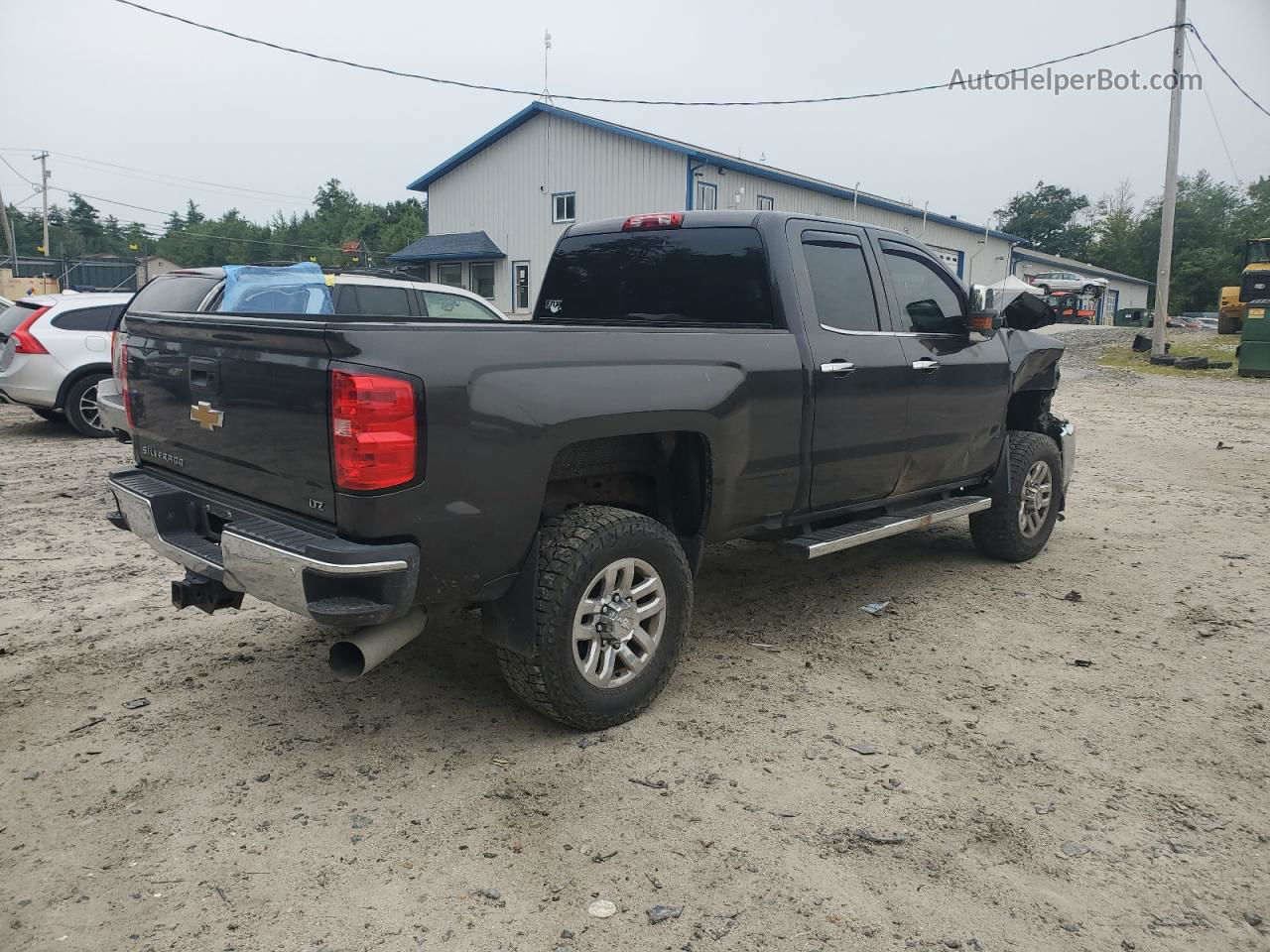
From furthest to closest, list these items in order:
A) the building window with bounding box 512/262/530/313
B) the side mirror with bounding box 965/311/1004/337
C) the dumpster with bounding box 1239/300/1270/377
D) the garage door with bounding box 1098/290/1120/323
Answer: the garage door with bounding box 1098/290/1120/323
the building window with bounding box 512/262/530/313
the dumpster with bounding box 1239/300/1270/377
the side mirror with bounding box 965/311/1004/337

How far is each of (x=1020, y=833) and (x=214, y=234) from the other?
102 meters

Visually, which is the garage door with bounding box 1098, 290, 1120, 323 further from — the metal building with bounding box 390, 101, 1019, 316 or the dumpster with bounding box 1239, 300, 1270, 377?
the dumpster with bounding box 1239, 300, 1270, 377

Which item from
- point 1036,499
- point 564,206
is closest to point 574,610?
point 1036,499

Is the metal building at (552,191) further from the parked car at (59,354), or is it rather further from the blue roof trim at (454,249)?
the parked car at (59,354)

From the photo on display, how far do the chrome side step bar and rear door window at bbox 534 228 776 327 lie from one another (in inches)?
41.0

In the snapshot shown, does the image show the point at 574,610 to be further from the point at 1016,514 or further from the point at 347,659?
the point at 1016,514

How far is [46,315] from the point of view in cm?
1000

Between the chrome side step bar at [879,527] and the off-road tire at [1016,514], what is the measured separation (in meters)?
0.24

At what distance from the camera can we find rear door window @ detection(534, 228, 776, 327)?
444cm

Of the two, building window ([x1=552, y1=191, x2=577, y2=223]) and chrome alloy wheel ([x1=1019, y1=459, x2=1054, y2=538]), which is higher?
building window ([x1=552, y1=191, x2=577, y2=223])

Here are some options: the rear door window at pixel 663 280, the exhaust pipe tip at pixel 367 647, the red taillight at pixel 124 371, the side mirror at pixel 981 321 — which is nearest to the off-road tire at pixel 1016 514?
the side mirror at pixel 981 321

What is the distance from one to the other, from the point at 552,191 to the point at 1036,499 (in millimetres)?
24182

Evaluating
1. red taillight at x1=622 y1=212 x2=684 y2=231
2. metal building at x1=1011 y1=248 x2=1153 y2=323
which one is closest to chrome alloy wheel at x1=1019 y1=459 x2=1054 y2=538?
red taillight at x1=622 y1=212 x2=684 y2=231

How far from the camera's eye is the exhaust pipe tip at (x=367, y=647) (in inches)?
120
